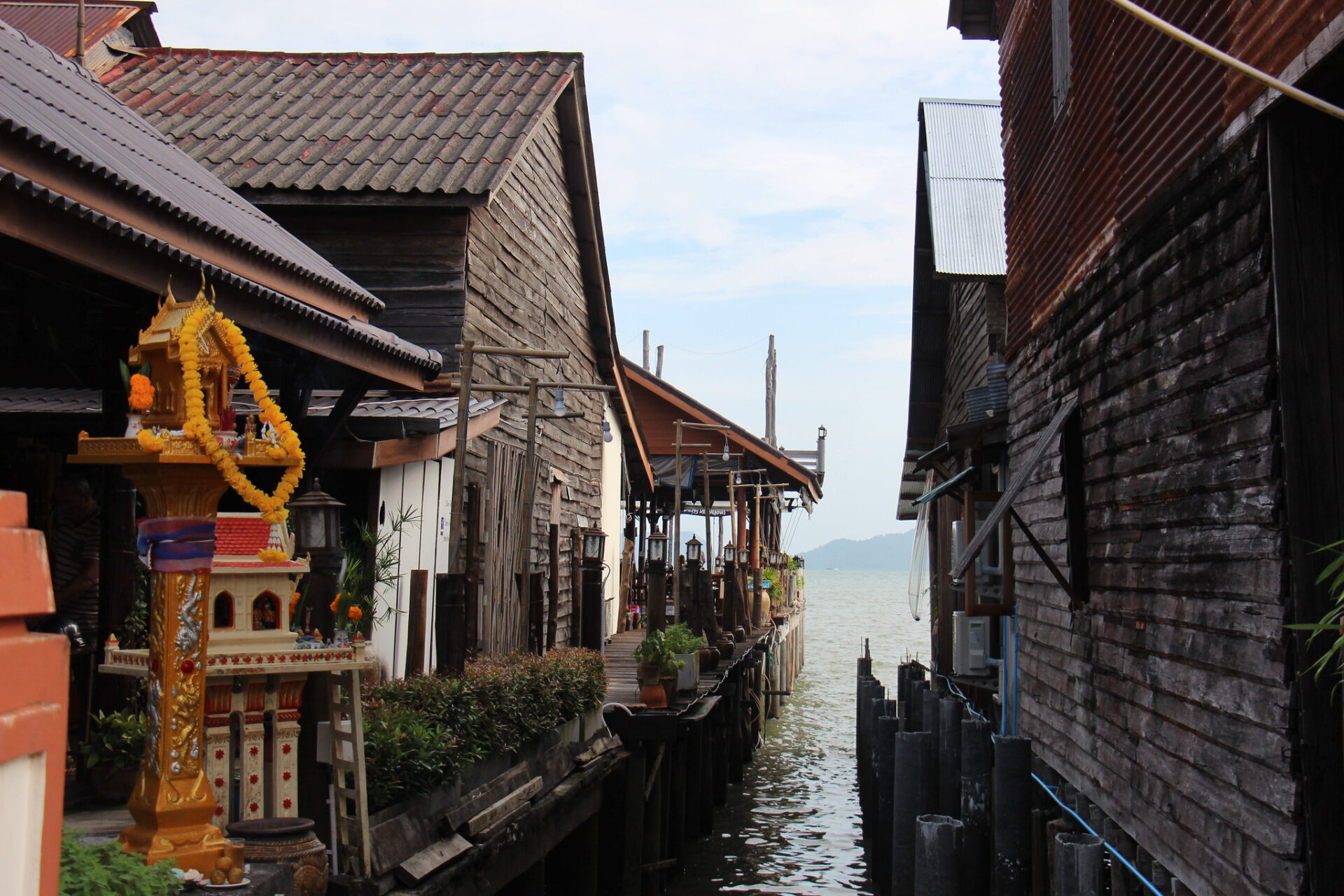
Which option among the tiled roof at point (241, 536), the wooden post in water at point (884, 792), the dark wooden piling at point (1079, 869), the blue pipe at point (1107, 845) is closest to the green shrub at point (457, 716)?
the tiled roof at point (241, 536)

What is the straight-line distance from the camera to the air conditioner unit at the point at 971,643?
1356 cm

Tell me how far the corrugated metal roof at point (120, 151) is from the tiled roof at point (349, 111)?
3185mm

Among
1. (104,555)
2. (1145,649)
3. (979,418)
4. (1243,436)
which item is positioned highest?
(979,418)

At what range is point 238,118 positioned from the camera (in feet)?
46.6

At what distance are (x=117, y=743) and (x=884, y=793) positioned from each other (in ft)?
26.1

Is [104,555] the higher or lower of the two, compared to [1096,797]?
higher

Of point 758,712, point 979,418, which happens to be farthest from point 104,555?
point 758,712

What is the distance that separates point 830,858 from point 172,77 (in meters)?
13.3

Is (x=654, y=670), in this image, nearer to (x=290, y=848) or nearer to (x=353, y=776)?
(x=353, y=776)

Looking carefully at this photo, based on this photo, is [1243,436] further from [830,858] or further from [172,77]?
[172,77]

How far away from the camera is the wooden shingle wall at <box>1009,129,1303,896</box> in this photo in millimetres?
4953

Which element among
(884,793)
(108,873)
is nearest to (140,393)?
(108,873)

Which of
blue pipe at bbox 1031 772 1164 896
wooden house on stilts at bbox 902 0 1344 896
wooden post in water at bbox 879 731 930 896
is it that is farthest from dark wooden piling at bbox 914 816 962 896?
wooden post in water at bbox 879 731 930 896

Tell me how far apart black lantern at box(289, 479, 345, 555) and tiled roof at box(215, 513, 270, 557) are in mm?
959
